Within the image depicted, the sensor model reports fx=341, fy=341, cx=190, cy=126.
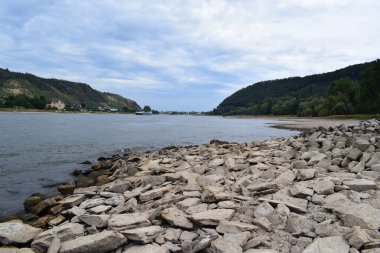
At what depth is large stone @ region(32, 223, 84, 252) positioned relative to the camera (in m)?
6.62

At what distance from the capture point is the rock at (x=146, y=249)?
5836 millimetres

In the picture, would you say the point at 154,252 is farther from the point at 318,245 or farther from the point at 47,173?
the point at 47,173

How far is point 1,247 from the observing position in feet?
22.3

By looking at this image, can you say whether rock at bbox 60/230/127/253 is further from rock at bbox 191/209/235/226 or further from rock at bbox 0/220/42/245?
rock at bbox 191/209/235/226

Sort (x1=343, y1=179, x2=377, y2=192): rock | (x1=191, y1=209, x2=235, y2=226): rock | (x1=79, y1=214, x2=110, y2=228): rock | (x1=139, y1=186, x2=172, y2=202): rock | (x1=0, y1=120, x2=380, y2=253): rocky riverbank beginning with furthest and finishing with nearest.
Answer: (x1=139, y1=186, x2=172, y2=202): rock → (x1=343, y1=179, x2=377, y2=192): rock → (x1=79, y1=214, x2=110, y2=228): rock → (x1=191, y1=209, x2=235, y2=226): rock → (x1=0, y1=120, x2=380, y2=253): rocky riverbank

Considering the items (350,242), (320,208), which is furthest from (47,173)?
(350,242)

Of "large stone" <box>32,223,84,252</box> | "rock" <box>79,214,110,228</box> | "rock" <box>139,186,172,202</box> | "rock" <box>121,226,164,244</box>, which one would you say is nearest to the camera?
"rock" <box>121,226,164,244</box>

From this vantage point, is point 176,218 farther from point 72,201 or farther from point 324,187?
point 72,201

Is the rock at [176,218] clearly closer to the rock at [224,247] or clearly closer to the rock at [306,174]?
the rock at [224,247]

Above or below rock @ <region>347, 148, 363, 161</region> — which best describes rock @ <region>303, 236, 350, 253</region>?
below

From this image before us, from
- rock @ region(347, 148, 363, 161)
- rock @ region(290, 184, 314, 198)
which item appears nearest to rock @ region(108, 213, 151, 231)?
rock @ region(290, 184, 314, 198)

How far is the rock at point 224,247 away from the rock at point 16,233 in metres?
3.92

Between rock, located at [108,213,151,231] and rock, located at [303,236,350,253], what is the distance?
3.15 meters

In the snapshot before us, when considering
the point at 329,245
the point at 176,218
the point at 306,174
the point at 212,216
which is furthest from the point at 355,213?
the point at 176,218
